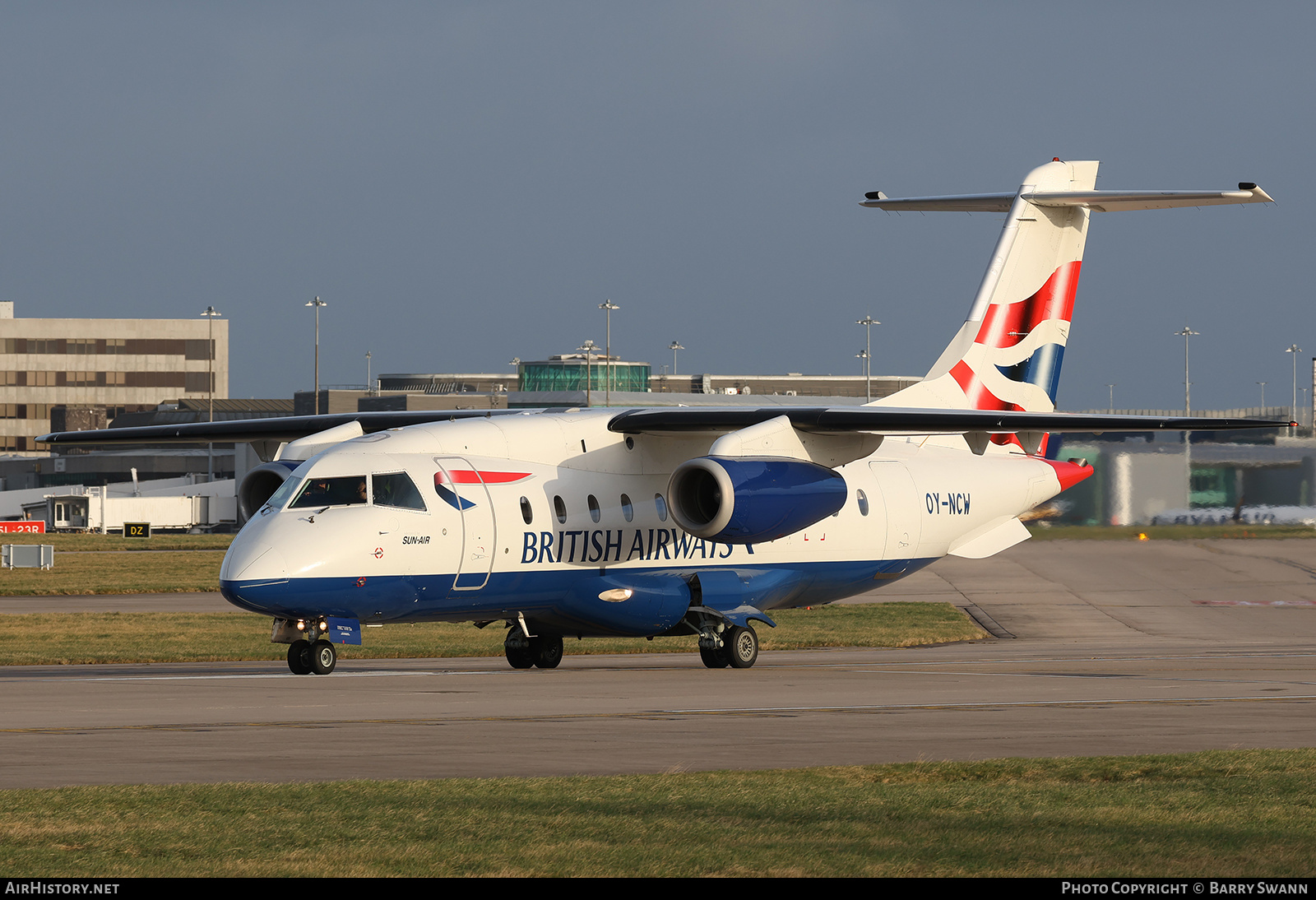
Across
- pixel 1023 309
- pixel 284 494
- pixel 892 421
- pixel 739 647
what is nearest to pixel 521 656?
pixel 739 647

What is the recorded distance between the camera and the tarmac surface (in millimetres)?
12766

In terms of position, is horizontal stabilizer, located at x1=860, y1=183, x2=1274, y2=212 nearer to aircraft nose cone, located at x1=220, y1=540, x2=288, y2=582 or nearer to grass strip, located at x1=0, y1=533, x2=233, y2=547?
aircraft nose cone, located at x1=220, y1=540, x2=288, y2=582

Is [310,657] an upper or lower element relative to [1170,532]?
lower

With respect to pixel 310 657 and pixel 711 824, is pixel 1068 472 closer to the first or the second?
pixel 310 657

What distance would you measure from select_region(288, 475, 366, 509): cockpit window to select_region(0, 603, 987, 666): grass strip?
7.30 m

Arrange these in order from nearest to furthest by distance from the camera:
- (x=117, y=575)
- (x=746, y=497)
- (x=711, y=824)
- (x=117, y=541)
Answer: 1. (x=711, y=824)
2. (x=746, y=497)
3. (x=117, y=575)
4. (x=117, y=541)

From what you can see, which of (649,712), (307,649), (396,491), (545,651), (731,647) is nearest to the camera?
(649,712)

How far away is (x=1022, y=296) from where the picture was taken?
29609 millimetres

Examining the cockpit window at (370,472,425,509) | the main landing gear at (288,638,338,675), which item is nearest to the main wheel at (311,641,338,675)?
the main landing gear at (288,638,338,675)

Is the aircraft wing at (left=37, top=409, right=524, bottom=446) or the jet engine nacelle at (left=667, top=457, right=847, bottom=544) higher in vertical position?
the aircraft wing at (left=37, top=409, right=524, bottom=446)

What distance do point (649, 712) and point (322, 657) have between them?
20.0 feet

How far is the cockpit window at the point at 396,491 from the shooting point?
68.1 ft

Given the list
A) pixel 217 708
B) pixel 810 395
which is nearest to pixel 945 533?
pixel 217 708

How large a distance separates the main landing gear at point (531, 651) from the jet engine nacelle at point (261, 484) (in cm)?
416
